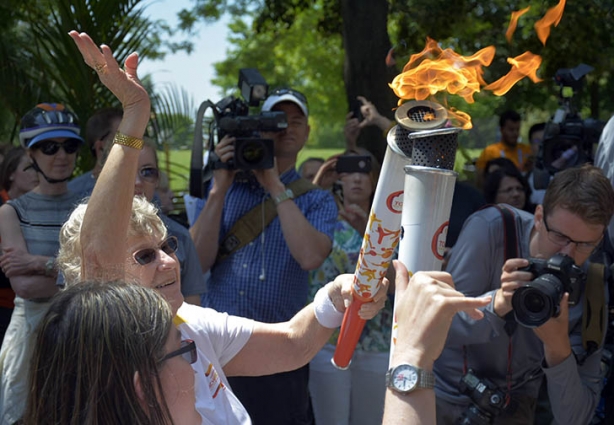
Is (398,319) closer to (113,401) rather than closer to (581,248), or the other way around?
(113,401)

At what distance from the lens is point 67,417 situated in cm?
160

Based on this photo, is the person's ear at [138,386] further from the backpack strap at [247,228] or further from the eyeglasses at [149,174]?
the backpack strap at [247,228]

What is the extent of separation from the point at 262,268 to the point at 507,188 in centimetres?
236

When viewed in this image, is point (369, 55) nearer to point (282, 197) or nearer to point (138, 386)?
point (282, 197)

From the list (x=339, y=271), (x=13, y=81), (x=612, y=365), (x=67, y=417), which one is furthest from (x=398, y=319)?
(x=13, y=81)

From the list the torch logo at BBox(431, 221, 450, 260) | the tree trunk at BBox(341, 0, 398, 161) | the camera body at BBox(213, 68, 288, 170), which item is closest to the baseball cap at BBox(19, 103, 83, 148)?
the camera body at BBox(213, 68, 288, 170)

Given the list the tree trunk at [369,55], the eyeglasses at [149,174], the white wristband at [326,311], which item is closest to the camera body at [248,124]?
the eyeglasses at [149,174]

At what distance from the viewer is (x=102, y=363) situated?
1.59m

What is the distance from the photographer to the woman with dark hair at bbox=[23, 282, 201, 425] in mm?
1594

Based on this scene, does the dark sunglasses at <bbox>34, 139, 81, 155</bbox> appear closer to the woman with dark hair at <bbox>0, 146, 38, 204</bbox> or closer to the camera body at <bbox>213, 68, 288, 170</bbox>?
the camera body at <bbox>213, 68, 288, 170</bbox>

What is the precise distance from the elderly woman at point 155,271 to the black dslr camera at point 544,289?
2.40 ft

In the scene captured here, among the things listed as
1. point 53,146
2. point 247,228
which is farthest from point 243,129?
point 53,146

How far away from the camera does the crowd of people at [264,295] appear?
1.68 metres

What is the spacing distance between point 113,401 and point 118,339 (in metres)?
0.12
